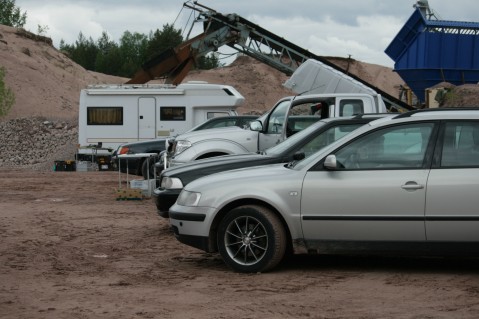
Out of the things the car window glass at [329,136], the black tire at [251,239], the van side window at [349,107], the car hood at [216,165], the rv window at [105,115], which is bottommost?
the black tire at [251,239]

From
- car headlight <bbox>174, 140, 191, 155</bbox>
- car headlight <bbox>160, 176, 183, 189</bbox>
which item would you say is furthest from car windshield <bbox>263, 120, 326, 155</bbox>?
car headlight <bbox>174, 140, 191, 155</bbox>

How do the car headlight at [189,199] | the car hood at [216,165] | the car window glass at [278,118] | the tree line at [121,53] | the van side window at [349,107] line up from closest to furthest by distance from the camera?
the car headlight at [189,199], the car hood at [216,165], the car window glass at [278,118], the van side window at [349,107], the tree line at [121,53]

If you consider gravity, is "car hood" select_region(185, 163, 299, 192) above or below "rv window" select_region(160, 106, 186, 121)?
below

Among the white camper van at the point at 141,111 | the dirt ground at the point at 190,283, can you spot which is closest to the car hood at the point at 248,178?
the dirt ground at the point at 190,283

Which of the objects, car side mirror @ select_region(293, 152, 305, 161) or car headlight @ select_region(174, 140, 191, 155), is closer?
car side mirror @ select_region(293, 152, 305, 161)

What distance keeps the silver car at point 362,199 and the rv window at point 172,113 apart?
23439 mm

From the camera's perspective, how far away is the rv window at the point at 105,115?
33719 millimetres

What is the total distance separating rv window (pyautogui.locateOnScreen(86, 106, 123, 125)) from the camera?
33719 millimetres

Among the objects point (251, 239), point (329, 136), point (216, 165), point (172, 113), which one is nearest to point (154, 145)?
point (172, 113)

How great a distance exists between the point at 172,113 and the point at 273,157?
73.5ft

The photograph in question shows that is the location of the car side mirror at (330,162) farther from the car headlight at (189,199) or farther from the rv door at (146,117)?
the rv door at (146,117)

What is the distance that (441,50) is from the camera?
99.8 ft

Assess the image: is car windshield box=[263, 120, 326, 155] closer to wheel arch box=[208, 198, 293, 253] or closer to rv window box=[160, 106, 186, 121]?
wheel arch box=[208, 198, 293, 253]

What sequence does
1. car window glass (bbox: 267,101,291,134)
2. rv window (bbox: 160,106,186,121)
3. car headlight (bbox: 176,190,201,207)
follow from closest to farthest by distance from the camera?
car headlight (bbox: 176,190,201,207) → car window glass (bbox: 267,101,291,134) → rv window (bbox: 160,106,186,121)
